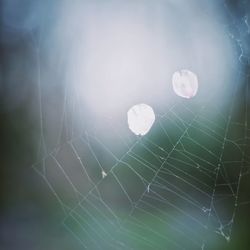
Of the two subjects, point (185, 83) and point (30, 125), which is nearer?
point (185, 83)

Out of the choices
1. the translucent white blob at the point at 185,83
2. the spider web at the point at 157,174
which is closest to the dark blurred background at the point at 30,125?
the spider web at the point at 157,174

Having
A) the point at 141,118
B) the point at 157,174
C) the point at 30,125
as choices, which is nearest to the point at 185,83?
the point at 141,118

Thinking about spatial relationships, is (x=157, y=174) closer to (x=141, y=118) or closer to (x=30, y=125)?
(x=141, y=118)

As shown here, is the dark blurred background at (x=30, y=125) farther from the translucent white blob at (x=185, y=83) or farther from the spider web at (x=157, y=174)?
the translucent white blob at (x=185, y=83)

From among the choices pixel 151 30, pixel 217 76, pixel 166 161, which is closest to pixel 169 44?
pixel 151 30

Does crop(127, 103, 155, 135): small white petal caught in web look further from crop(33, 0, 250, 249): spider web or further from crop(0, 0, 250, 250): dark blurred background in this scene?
crop(0, 0, 250, 250): dark blurred background
